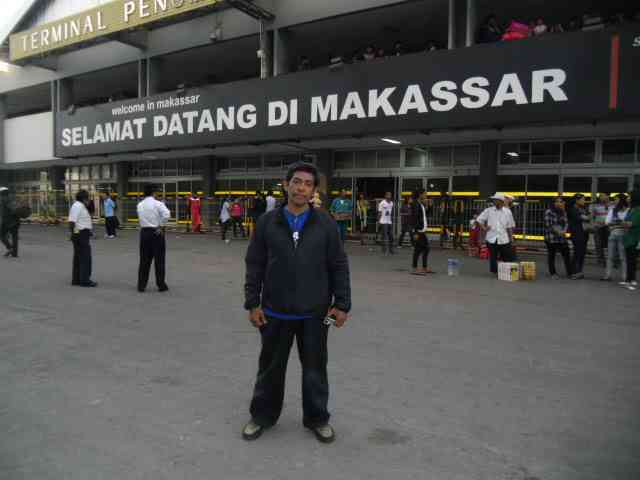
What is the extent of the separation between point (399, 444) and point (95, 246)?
14.6m

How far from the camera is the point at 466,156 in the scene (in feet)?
53.3

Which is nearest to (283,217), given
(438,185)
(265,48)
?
(438,185)

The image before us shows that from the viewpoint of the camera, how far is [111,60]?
20.9 meters

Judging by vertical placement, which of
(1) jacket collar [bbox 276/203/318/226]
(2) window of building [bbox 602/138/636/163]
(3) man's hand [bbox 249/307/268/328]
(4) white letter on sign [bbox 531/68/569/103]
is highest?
(4) white letter on sign [bbox 531/68/569/103]

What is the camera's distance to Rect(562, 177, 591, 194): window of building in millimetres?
14375

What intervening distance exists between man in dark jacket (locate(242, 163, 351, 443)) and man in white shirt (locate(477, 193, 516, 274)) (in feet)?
25.2

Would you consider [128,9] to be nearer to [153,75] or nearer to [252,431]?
[153,75]

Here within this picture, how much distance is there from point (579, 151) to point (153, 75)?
628 inches

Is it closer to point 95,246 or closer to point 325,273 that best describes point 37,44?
point 95,246

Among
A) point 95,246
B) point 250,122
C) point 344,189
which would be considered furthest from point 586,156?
point 95,246

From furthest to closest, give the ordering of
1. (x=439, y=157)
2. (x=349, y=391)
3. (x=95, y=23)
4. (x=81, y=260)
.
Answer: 1. (x=95, y=23)
2. (x=439, y=157)
3. (x=81, y=260)
4. (x=349, y=391)

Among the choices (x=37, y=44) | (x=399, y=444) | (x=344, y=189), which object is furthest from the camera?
(x=37, y=44)

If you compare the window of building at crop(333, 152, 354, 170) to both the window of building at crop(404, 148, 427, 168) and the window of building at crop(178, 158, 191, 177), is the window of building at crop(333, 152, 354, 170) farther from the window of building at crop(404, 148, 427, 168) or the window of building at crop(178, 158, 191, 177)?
the window of building at crop(178, 158, 191, 177)

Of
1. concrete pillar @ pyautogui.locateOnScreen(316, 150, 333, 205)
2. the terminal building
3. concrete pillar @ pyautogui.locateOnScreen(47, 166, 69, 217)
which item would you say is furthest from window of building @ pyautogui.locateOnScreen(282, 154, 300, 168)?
concrete pillar @ pyautogui.locateOnScreen(47, 166, 69, 217)
